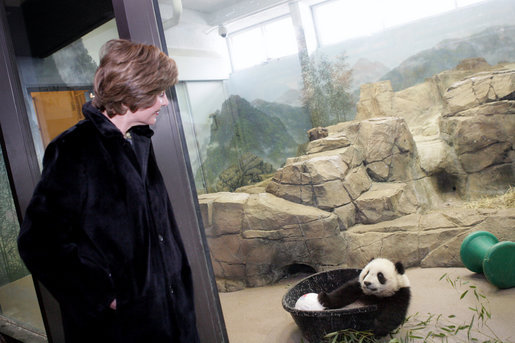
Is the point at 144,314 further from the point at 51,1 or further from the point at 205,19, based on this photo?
the point at 51,1

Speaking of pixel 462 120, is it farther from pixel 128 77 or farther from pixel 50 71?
pixel 50 71

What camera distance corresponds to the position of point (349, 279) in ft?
6.52

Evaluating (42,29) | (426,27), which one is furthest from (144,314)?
(42,29)

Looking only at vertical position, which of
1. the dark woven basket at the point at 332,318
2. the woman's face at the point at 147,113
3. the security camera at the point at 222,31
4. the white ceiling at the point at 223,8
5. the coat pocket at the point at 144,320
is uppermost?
the white ceiling at the point at 223,8

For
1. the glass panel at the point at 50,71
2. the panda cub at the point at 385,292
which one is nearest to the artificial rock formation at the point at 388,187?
the panda cub at the point at 385,292

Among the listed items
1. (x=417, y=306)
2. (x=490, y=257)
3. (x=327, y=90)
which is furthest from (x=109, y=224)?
(x=490, y=257)

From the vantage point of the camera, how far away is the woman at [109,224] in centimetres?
118

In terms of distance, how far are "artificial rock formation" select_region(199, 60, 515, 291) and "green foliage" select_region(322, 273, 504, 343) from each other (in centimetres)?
15

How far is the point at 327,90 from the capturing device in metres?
1.99

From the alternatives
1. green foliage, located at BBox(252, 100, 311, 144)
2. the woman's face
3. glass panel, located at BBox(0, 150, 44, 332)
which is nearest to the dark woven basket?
green foliage, located at BBox(252, 100, 311, 144)

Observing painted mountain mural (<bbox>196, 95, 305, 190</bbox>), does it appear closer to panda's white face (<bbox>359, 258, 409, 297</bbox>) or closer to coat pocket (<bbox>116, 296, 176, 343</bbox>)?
panda's white face (<bbox>359, 258, 409, 297</bbox>)

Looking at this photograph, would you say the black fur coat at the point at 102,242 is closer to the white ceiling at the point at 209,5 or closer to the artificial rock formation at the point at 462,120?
the white ceiling at the point at 209,5

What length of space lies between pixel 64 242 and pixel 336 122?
1395mm

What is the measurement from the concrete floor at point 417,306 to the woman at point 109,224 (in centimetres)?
76
